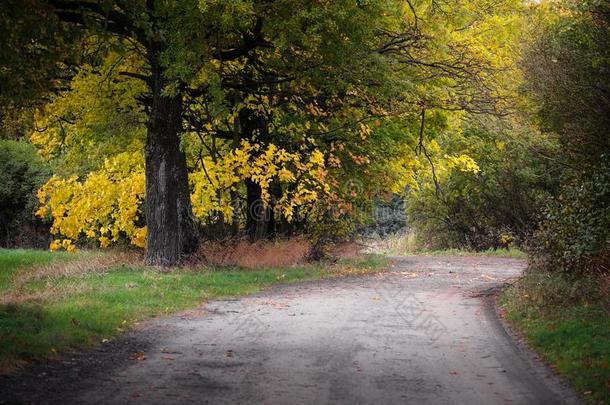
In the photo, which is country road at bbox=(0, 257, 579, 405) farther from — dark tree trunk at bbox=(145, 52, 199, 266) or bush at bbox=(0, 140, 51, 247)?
bush at bbox=(0, 140, 51, 247)

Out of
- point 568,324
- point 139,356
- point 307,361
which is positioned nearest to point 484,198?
point 568,324

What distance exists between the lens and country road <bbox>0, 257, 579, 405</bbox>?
7.84m

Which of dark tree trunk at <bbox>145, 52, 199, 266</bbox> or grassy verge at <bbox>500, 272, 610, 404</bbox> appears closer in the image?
grassy verge at <bbox>500, 272, 610, 404</bbox>

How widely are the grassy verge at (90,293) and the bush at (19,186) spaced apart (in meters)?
10.7

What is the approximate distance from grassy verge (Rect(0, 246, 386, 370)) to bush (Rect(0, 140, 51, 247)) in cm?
1074

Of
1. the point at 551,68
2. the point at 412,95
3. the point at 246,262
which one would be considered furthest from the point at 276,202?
the point at 551,68

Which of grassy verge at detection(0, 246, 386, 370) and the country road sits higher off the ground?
grassy verge at detection(0, 246, 386, 370)

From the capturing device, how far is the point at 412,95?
1947 cm

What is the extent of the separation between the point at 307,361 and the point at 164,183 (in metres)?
10.8

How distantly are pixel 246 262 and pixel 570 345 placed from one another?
12.4m

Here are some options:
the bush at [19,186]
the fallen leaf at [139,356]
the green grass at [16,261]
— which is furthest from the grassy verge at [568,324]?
the bush at [19,186]

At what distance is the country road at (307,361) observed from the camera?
7844 mm

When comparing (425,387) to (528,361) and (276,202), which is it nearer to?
(528,361)

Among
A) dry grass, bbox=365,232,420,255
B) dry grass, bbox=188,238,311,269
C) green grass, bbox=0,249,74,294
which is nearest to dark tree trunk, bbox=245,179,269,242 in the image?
dry grass, bbox=188,238,311,269
